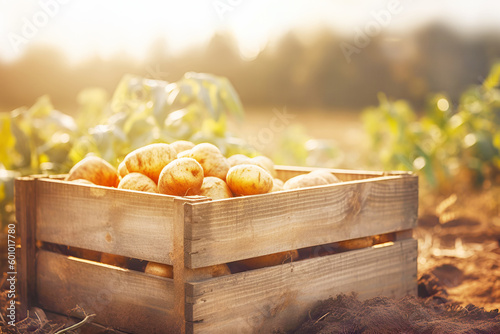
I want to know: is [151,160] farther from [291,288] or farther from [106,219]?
[291,288]

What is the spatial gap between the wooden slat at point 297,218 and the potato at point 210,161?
1.14 feet

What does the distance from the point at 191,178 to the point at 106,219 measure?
40cm

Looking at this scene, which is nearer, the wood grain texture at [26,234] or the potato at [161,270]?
the potato at [161,270]

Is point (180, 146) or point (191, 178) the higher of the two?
point (180, 146)

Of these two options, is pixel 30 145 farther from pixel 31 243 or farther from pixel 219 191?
pixel 219 191

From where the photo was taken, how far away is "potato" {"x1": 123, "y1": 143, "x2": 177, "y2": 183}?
2.40 metres

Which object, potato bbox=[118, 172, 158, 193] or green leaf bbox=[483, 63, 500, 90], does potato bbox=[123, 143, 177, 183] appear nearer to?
potato bbox=[118, 172, 158, 193]

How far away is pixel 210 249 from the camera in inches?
76.7

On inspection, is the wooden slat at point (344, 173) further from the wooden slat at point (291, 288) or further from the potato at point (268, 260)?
the potato at point (268, 260)

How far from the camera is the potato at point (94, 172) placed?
2562 millimetres

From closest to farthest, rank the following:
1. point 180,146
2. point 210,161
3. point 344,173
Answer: point 210,161 < point 180,146 < point 344,173

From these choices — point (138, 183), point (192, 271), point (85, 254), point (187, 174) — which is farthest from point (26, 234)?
point (192, 271)

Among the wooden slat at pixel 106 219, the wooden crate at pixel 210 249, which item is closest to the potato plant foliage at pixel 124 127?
the wooden crate at pixel 210 249

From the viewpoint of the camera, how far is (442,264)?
3.85m
